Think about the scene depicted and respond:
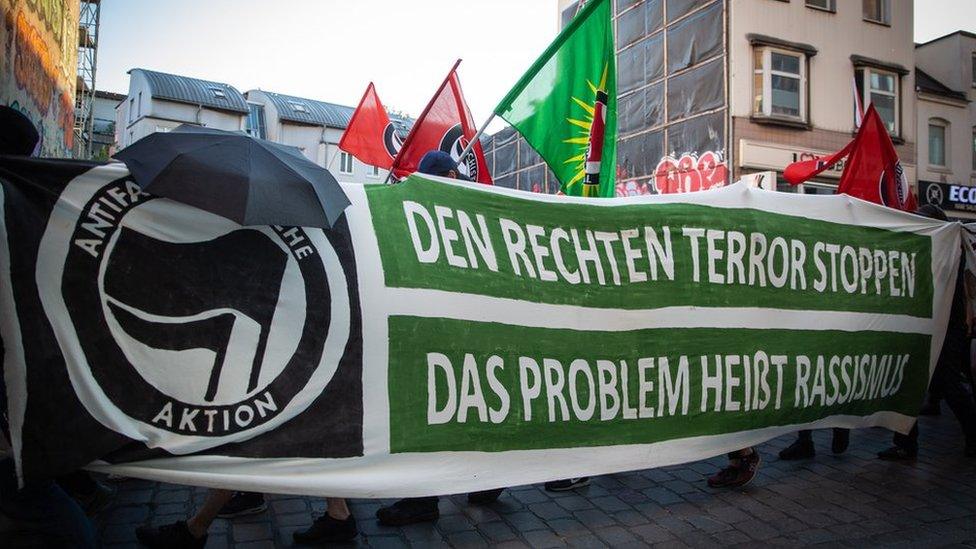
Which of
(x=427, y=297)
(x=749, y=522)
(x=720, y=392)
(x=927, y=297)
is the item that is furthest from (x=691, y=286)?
(x=927, y=297)

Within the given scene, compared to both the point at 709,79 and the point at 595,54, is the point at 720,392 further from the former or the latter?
the point at 709,79

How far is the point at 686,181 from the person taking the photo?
19.6m

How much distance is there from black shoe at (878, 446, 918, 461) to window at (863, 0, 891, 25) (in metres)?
20.0

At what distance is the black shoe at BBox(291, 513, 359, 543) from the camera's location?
11.0 ft

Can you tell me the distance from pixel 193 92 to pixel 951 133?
1361 inches

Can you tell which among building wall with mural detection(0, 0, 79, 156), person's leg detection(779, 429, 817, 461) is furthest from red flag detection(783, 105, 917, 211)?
building wall with mural detection(0, 0, 79, 156)

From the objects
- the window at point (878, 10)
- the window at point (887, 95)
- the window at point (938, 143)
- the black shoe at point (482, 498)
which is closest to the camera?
the black shoe at point (482, 498)

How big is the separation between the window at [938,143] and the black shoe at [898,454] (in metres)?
21.9

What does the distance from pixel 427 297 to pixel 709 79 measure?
1813 cm

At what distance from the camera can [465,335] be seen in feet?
11.3

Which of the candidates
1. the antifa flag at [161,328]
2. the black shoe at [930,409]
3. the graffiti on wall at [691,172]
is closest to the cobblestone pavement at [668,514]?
the antifa flag at [161,328]

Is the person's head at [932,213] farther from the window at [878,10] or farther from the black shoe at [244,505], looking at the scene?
the window at [878,10]

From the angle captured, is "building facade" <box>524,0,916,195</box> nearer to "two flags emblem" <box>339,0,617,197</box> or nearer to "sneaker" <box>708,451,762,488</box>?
"two flags emblem" <box>339,0,617,197</box>

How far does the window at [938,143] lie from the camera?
75.2 ft
